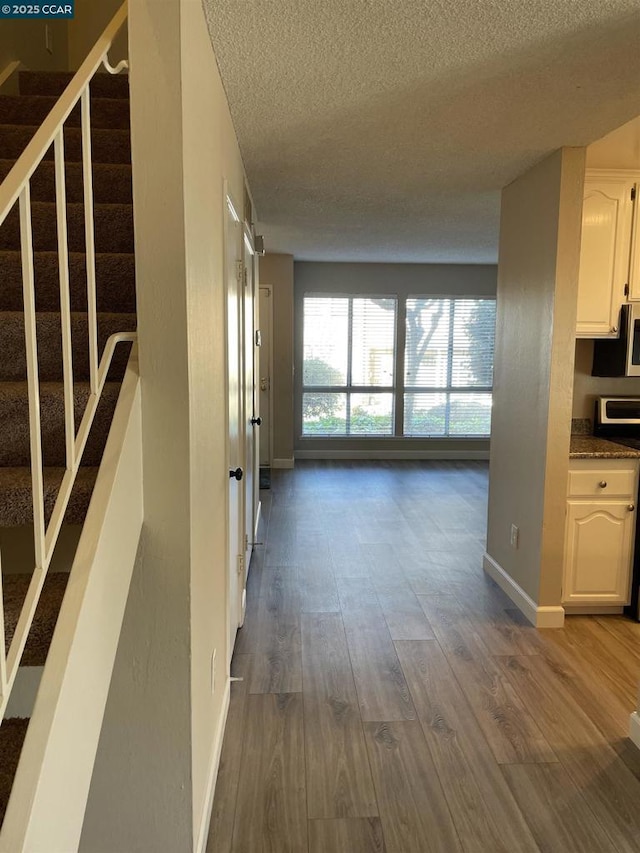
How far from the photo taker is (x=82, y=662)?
1.17m

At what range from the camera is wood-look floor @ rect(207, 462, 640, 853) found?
1.90 metres

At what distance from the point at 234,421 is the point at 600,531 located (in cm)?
204

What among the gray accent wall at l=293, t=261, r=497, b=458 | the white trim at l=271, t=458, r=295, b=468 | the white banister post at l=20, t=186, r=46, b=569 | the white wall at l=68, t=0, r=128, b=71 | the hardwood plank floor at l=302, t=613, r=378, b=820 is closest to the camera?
the white banister post at l=20, t=186, r=46, b=569

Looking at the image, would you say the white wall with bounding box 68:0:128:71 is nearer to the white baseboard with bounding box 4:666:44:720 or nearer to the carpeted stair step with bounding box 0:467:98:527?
the carpeted stair step with bounding box 0:467:98:527

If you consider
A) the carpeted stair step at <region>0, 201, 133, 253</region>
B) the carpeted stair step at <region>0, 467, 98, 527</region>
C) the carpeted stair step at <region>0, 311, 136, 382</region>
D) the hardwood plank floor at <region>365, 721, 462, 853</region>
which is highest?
the carpeted stair step at <region>0, 201, 133, 253</region>

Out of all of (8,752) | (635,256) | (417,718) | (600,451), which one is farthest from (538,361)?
(8,752)

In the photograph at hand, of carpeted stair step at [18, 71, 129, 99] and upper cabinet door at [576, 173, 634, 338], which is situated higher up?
carpeted stair step at [18, 71, 129, 99]

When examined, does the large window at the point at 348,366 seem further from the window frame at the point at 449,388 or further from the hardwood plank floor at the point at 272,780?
the hardwood plank floor at the point at 272,780

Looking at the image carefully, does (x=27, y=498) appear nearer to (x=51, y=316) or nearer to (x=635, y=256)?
(x=51, y=316)

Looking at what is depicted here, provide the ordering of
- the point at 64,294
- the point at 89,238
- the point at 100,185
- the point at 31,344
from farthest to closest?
the point at 100,185
the point at 89,238
the point at 64,294
the point at 31,344

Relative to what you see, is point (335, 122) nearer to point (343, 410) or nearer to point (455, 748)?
point (455, 748)

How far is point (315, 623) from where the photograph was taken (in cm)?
321

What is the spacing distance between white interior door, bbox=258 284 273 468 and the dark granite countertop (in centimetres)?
410

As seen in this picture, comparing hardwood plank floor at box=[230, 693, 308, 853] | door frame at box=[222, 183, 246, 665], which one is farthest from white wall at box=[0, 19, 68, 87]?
hardwood plank floor at box=[230, 693, 308, 853]
